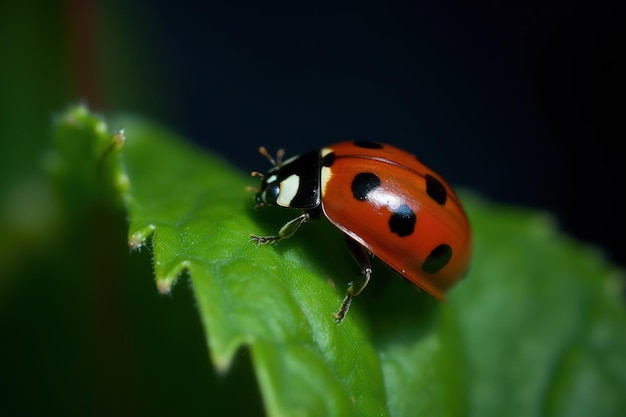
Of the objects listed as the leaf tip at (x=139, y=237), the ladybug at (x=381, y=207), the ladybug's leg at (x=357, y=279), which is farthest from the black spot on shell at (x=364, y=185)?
the leaf tip at (x=139, y=237)

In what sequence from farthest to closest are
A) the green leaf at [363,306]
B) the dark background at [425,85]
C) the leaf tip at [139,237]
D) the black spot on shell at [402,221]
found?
the dark background at [425,85]
the black spot on shell at [402,221]
the leaf tip at [139,237]
the green leaf at [363,306]

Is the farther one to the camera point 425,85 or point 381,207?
point 425,85

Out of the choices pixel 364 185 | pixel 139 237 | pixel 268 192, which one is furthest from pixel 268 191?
pixel 139 237

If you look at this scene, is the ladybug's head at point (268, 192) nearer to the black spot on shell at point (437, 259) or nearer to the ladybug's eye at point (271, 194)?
the ladybug's eye at point (271, 194)

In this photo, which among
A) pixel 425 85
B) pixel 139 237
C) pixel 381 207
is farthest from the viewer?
pixel 425 85

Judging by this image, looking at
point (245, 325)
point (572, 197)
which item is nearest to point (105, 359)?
point (245, 325)

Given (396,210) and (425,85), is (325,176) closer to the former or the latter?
(396,210)
